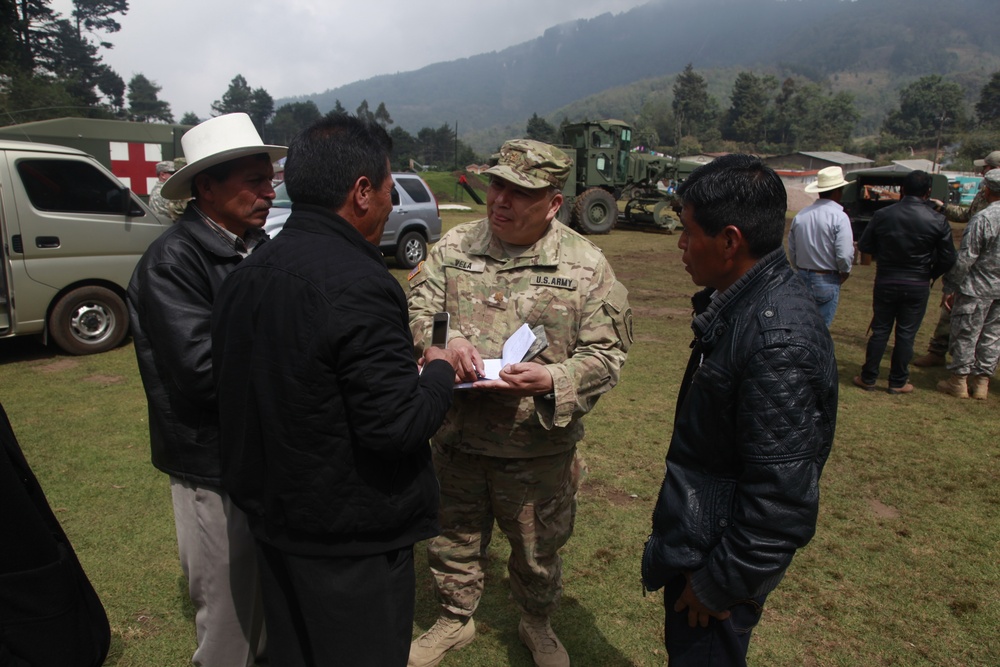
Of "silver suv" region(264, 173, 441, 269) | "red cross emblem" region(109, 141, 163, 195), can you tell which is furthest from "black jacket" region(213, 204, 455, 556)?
"red cross emblem" region(109, 141, 163, 195)

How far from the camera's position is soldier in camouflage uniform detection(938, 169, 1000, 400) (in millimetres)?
5398

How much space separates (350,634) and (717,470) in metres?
1.03

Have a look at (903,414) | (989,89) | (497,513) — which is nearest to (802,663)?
(497,513)

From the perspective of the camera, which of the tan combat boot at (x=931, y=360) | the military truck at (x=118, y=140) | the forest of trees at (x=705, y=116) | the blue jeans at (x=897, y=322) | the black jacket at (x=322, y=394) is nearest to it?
the black jacket at (x=322, y=394)

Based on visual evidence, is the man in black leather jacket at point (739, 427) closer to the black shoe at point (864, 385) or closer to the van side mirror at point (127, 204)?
the black shoe at point (864, 385)

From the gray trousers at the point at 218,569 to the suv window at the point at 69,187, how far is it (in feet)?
16.7

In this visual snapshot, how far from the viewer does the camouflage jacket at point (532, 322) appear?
2320 mm

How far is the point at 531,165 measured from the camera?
228 cm

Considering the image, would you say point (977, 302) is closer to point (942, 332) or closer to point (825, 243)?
point (942, 332)

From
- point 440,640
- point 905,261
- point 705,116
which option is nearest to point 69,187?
point 440,640

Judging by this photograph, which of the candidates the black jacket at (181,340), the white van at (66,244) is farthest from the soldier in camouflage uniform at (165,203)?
the black jacket at (181,340)

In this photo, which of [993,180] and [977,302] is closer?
[993,180]

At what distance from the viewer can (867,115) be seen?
6004 inches

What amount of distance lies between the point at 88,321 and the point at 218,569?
5.40m
